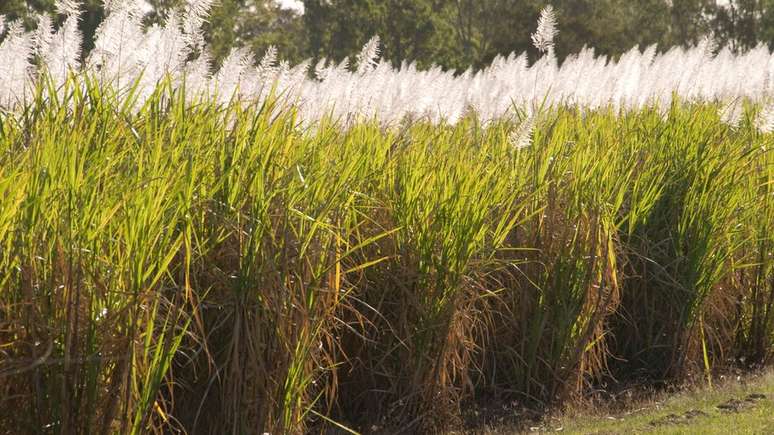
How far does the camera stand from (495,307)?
5871 millimetres

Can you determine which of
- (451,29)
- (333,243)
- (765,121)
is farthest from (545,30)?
(451,29)

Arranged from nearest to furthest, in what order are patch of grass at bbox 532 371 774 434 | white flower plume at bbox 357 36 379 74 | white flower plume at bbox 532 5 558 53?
patch of grass at bbox 532 371 774 434 < white flower plume at bbox 357 36 379 74 < white flower plume at bbox 532 5 558 53

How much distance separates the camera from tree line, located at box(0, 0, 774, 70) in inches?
1395

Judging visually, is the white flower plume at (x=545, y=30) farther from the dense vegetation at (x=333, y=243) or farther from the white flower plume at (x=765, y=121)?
the white flower plume at (x=765, y=121)

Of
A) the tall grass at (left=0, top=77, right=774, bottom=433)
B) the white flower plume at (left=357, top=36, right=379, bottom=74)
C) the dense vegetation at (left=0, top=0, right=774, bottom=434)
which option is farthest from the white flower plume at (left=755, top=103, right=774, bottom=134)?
the white flower plume at (left=357, top=36, right=379, bottom=74)

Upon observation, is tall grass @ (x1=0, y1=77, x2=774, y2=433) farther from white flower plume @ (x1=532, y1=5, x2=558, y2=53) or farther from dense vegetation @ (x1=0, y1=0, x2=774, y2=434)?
white flower plume @ (x1=532, y1=5, x2=558, y2=53)

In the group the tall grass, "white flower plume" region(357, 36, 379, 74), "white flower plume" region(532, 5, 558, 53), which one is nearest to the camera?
the tall grass

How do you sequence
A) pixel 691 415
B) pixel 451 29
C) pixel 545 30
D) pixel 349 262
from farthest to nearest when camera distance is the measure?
pixel 451 29, pixel 545 30, pixel 691 415, pixel 349 262

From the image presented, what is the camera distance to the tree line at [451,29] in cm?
3544

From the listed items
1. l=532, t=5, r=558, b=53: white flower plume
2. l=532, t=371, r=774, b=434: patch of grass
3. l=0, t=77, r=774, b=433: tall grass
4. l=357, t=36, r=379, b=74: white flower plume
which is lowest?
l=532, t=371, r=774, b=434: patch of grass

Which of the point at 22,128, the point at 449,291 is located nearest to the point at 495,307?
the point at 449,291

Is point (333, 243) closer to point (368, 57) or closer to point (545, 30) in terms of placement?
point (368, 57)

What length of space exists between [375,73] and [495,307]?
5.66 ft

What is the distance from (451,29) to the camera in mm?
47375
